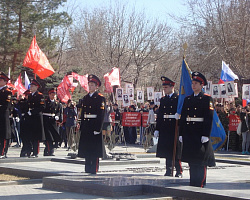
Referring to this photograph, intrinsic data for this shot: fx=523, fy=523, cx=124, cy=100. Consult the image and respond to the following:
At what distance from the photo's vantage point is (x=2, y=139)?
14.4 m

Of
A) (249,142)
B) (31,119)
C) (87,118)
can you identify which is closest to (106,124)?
(249,142)

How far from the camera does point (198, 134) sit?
9.44m

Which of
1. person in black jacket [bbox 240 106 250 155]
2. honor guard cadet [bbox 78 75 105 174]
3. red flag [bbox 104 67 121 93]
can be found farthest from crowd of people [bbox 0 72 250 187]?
red flag [bbox 104 67 121 93]

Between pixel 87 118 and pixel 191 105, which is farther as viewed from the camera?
pixel 87 118

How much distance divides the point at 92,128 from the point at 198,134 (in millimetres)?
2736

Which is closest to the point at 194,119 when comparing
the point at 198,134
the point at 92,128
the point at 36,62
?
the point at 198,134

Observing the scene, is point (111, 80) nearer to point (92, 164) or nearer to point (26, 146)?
point (26, 146)

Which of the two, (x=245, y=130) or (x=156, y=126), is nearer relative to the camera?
(x=156, y=126)

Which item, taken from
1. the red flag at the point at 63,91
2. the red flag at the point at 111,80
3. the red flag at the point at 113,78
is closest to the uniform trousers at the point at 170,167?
the red flag at the point at 111,80

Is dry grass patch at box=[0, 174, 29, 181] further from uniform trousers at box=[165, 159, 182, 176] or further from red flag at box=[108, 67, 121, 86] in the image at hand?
red flag at box=[108, 67, 121, 86]

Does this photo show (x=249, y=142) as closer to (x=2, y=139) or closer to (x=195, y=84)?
(x=2, y=139)

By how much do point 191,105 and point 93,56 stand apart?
35471 mm

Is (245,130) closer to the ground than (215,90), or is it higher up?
closer to the ground

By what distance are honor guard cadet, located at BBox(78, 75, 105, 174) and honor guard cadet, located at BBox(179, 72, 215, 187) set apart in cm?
226
